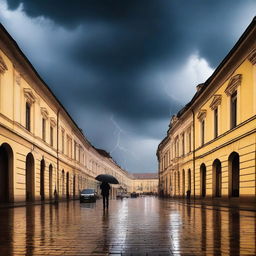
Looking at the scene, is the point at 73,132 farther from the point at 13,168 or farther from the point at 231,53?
the point at 231,53

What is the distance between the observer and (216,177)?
3067cm

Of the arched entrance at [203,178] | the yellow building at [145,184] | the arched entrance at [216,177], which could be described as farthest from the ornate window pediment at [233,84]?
the yellow building at [145,184]

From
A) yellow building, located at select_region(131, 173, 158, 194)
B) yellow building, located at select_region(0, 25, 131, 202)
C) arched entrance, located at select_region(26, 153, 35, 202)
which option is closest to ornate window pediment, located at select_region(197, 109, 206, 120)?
yellow building, located at select_region(0, 25, 131, 202)

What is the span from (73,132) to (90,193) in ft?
50.5

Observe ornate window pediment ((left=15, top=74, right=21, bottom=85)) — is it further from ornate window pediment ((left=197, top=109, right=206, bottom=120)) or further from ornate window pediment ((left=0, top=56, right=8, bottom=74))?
ornate window pediment ((left=197, top=109, right=206, bottom=120))

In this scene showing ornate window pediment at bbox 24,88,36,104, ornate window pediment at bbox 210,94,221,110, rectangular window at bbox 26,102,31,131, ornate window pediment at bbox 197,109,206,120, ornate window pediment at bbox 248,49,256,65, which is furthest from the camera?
ornate window pediment at bbox 197,109,206,120

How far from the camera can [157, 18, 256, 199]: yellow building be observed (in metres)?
21.5

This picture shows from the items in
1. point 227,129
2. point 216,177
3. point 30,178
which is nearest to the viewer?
point 227,129

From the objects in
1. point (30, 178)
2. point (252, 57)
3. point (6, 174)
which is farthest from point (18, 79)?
point (252, 57)

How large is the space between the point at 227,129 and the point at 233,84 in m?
3.38

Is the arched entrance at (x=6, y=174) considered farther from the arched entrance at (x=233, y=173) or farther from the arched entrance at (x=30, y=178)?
the arched entrance at (x=233, y=173)

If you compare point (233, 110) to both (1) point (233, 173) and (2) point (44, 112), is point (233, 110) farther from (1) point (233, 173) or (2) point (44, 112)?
(2) point (44, 112)

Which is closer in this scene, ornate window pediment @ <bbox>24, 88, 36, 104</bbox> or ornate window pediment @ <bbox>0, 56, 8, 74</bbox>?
ornate window pediment @ <bbox>0, 56, 8, 74</bbox>

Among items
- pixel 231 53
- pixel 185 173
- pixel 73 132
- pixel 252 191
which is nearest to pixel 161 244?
pixel 252 191
